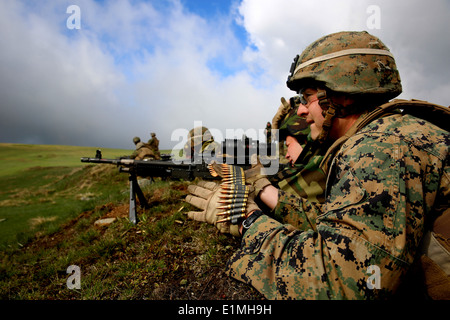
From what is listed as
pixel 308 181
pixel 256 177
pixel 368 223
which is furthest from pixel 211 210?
pixel 368 223

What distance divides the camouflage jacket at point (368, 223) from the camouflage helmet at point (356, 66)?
575mm

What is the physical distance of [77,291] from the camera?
2574 millimetres

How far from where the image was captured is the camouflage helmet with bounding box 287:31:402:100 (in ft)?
6.62

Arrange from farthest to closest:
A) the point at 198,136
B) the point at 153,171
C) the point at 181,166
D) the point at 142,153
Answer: the point at 142,153 < the point at 198,136 < the point at 153,171 < the point at 181,166

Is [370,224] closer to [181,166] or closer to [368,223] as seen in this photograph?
[368,223]

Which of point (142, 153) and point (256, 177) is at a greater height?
point (142, 153)

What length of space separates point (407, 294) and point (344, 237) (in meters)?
0.75

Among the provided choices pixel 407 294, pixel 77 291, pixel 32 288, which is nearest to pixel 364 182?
pixel 407 294

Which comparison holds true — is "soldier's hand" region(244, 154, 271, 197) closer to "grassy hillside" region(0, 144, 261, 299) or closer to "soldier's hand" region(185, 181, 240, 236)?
"soldier's hand" region(185, 181, 240, 236)

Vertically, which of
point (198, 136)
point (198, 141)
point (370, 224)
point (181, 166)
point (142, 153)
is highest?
point (198, 136)

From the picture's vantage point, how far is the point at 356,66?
2045mm

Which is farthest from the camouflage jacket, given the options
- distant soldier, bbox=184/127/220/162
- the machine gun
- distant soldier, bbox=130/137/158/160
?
distant soldier, bbox=130/137/158/160

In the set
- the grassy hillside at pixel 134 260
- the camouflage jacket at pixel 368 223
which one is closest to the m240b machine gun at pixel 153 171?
the grassy hillside at pixel 134 260

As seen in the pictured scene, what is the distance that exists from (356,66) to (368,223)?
162 centimetres
